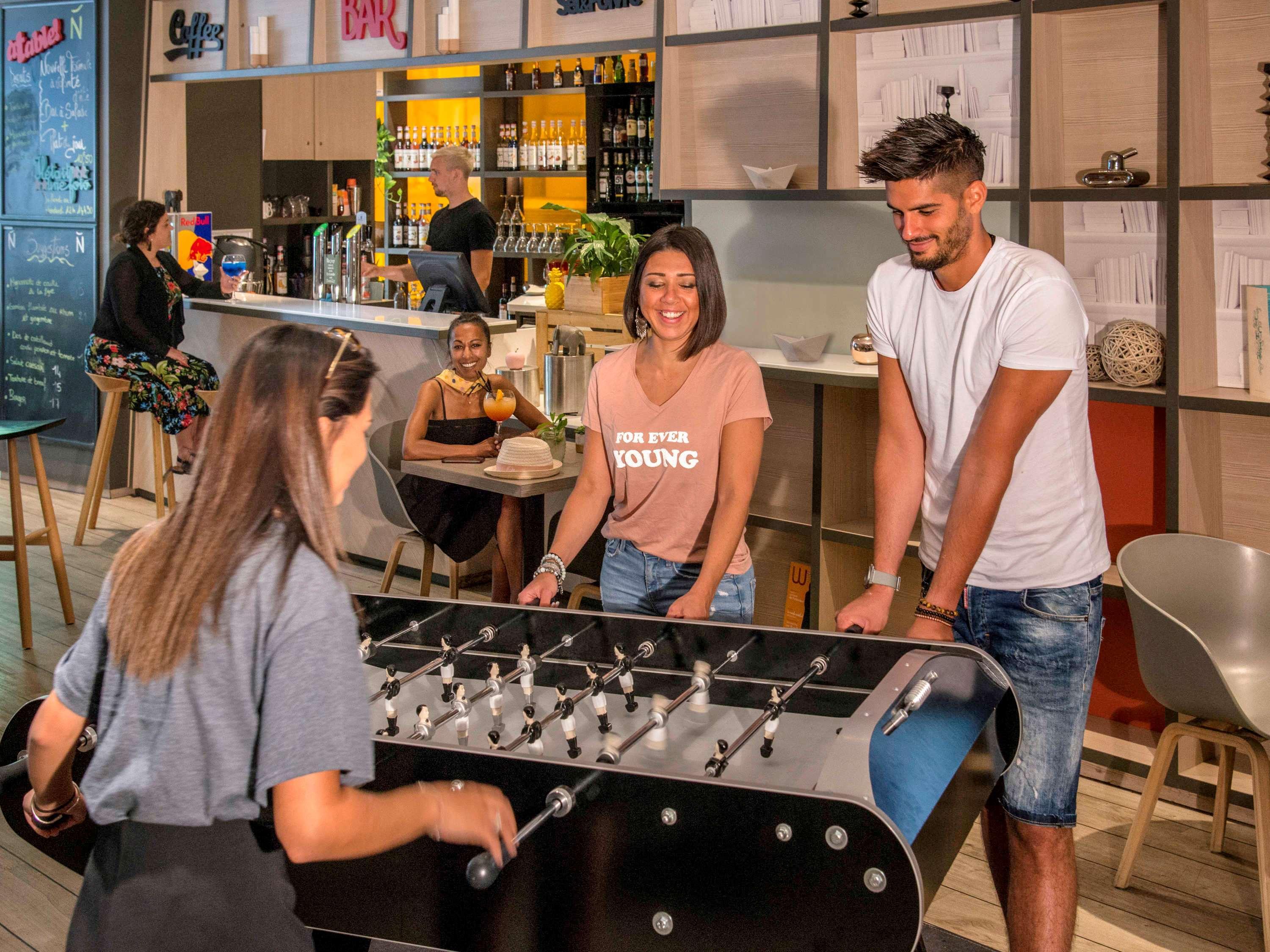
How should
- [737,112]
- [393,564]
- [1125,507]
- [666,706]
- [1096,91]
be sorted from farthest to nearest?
[393,564], [737,112], [1125,507], [1096,91], [666,706]

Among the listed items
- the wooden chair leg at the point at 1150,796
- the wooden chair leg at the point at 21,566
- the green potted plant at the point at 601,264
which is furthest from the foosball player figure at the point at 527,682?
the wooden chair leg at the point at 21,566

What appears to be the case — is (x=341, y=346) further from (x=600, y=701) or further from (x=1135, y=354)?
(x=1135, y=354)

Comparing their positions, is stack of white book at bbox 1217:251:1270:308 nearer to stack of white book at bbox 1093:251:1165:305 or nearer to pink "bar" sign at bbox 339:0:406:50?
stack of white book at bbox 1093:251:1165:305

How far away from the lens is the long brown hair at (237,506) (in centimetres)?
135

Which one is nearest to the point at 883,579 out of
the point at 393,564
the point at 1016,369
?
the point at 1016,369

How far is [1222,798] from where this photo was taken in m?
3.26

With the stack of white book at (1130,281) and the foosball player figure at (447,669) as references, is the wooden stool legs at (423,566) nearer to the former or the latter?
the foosball player figure at (447,669)

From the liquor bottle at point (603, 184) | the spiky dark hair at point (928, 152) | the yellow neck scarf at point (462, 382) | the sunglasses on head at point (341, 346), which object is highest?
the liquor bottle at point (603, 184)

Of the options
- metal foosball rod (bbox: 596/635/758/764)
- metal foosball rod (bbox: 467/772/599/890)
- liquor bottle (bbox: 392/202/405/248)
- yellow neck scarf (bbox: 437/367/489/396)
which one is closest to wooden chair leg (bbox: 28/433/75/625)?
yellow neck scarf (bbox: 437/367/489/396)

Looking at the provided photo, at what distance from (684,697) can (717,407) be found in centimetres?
91

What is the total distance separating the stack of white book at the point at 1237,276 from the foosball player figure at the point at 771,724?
225cm

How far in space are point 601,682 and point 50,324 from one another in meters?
6.54

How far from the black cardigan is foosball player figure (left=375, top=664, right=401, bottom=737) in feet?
15.1

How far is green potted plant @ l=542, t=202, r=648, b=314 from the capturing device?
16.5ft
